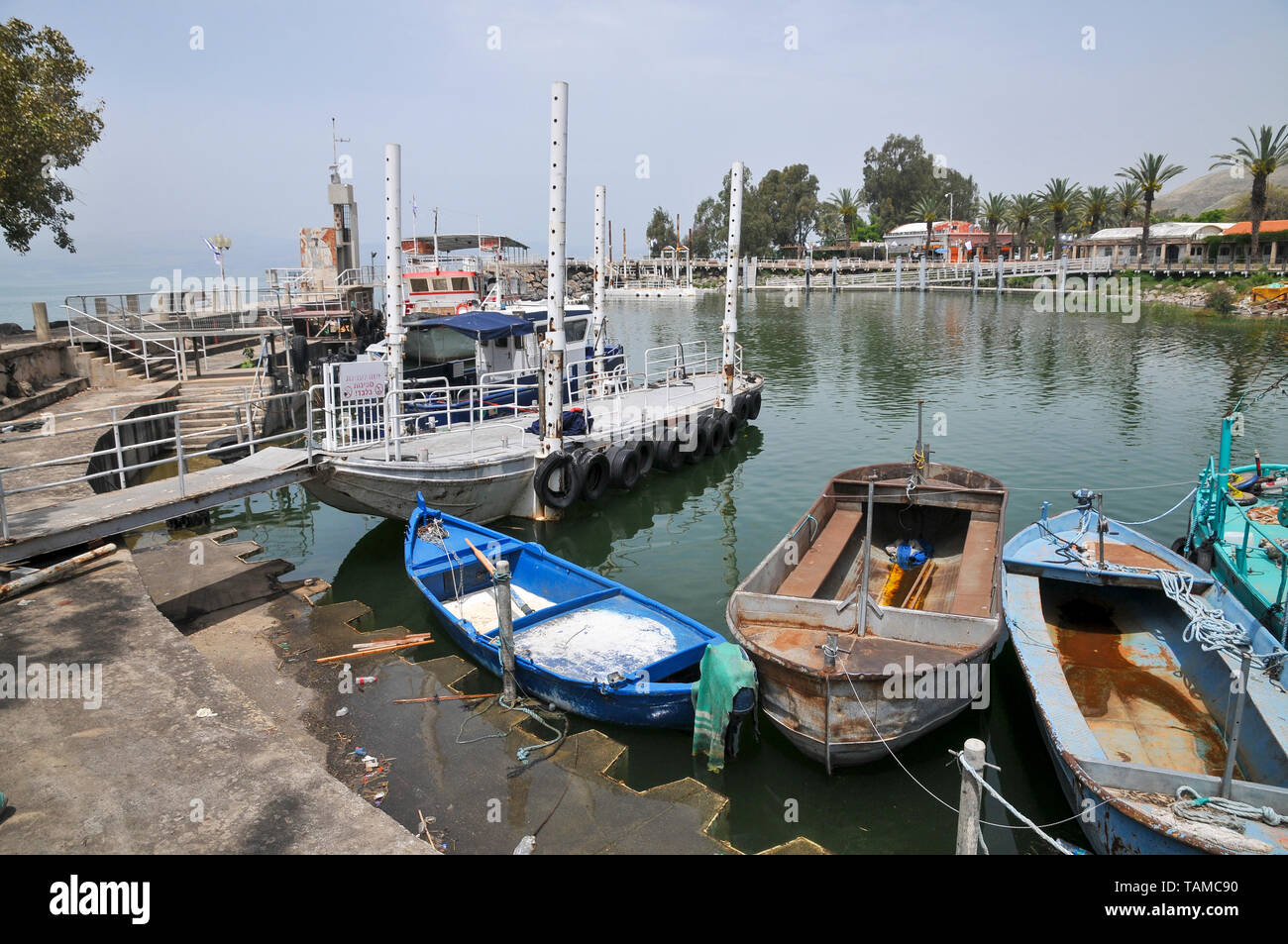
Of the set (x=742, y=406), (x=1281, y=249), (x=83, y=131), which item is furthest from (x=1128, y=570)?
(x=1281, y=249)

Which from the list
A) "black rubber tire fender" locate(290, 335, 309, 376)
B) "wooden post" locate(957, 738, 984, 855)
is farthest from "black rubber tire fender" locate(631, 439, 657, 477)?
"black rubber tire fender" locate(290, 335, 309, 376)

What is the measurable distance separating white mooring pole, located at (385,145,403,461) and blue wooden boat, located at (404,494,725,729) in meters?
3.05

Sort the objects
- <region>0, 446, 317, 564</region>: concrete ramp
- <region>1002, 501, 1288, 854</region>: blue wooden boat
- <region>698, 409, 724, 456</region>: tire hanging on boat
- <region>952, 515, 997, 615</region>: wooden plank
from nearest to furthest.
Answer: <region>1002, 501, 1288, 854</region>: blue wooden boat < <region>952, 515, 997, 615</region>: wooden plank < <region>0, 446, 317, 564</region>: concrete ramp < <region>698, 409, 724, 456</region>: tire hanging on boat

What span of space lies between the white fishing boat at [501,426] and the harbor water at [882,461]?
3.13ft

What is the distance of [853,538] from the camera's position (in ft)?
43.3

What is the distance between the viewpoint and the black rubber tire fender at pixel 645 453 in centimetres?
1872

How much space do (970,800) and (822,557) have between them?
22.2 feet

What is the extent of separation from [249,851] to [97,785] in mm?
1685

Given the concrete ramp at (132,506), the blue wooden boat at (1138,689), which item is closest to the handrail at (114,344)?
the concrete ramp at (132,506)

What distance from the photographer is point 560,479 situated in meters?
16.4

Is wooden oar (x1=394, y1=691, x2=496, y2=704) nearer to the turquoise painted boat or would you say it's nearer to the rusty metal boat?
the rusty metal boat

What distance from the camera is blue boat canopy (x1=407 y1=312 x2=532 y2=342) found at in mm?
19047

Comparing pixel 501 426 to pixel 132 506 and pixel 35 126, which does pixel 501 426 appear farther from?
pixel 35 126
